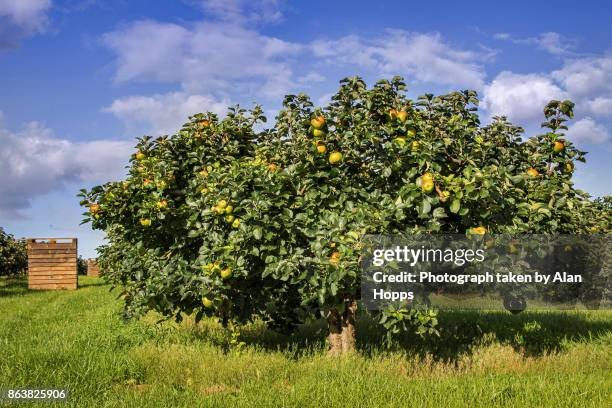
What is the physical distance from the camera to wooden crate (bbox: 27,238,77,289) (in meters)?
20.7

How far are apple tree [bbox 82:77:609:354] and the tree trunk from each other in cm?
2

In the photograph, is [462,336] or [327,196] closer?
[327,196]

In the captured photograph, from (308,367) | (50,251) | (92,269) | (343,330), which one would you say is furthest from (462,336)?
(92,269)

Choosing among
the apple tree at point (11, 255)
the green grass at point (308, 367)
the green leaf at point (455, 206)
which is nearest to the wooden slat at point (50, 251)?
the apple tree at point (11, 255)

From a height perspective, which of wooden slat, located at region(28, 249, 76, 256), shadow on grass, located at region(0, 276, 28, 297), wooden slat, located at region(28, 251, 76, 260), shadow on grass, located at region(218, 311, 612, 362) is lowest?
shadow on grass, located at region(218, 311, 612, 362)

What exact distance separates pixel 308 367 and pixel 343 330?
825 mm

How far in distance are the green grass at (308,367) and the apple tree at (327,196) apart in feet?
1.90

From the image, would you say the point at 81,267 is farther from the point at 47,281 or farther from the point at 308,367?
the point at 308,367

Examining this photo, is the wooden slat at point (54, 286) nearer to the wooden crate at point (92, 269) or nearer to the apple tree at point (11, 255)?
the apple tree at point (11, 255)

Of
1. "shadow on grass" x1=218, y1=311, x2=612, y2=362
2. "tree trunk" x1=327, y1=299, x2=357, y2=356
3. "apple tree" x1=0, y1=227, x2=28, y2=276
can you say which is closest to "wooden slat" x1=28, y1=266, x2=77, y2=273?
"apple tree" x1=0, y1=227, x2=28, y2=276

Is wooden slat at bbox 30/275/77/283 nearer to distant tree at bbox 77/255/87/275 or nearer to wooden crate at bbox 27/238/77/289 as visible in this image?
wooden crate at bbox 27/238/77/289

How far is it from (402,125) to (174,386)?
378 cm

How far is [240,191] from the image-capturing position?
6199mm

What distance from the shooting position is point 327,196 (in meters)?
6.23
